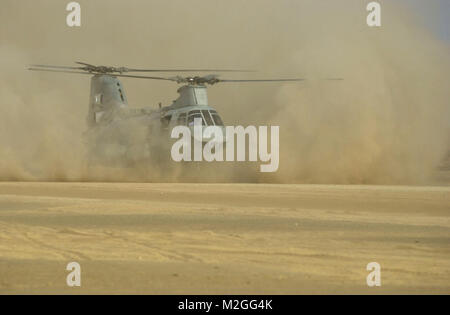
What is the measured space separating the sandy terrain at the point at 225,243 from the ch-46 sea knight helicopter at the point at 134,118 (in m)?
7.22

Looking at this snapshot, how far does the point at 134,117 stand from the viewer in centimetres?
2680

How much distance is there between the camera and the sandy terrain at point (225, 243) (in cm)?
718

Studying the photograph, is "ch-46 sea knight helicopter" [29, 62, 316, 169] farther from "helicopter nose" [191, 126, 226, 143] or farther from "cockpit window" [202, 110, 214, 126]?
"helicopter nose" [191, 126, 226, 143]

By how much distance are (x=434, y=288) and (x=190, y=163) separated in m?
17.9

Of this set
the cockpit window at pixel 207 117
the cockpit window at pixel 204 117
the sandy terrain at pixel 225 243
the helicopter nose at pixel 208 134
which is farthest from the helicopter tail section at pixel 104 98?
the sandy terrain at pixel 225 243

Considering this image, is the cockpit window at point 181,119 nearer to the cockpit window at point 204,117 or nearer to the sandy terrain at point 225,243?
the cockpit window at point 204,117

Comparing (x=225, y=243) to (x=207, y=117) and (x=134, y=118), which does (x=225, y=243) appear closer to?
(x=207, y=117)

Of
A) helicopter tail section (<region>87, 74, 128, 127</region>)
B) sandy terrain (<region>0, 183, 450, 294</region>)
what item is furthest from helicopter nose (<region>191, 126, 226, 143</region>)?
helicopter tail section (<region>87, 74, 128, 127</region>)

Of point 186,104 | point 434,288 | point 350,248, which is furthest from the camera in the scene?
point 186,104

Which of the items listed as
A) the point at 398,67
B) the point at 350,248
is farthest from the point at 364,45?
the point at 350,248

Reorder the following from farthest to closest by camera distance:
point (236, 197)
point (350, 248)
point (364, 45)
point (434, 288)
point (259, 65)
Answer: point (259, 65) < point (364, 45) < point (236, 197) < point (350, 248) < point (434, 288)

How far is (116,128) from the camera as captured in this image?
27.2 meters

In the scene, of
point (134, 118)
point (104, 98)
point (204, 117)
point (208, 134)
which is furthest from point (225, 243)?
point (104, 98)
